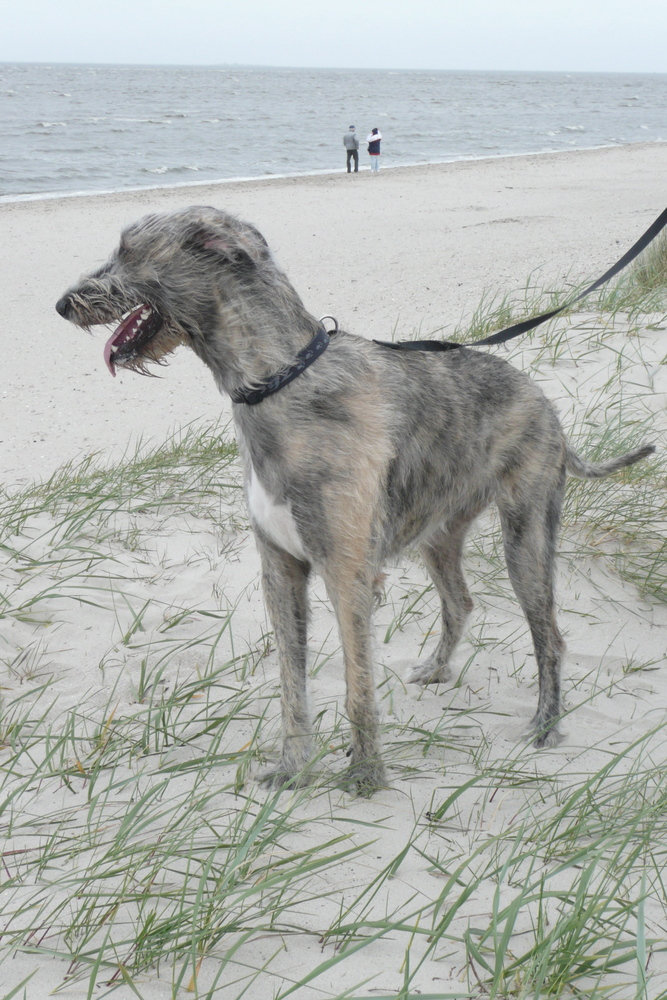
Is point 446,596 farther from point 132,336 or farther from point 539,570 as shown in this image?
point 132,336

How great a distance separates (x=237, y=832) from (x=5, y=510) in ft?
9.19

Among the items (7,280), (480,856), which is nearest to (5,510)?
(480,856)

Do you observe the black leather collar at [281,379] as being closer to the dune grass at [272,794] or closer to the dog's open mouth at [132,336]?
the dog's open mouth at [132,336]

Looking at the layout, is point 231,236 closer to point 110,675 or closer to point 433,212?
point 110,675

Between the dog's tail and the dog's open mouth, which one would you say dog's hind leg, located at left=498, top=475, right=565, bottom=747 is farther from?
the dog's open mouth

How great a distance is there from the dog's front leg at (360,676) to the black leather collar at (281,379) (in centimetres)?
61

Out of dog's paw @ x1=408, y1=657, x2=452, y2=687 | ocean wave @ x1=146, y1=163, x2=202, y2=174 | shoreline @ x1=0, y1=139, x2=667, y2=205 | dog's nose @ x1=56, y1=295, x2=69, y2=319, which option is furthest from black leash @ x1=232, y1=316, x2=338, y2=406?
ocean wave @ x1=146, y1=163, x2=202, y2=174

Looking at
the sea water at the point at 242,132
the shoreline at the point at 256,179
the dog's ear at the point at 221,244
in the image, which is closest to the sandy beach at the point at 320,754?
the dog's ear at the point at 221,244

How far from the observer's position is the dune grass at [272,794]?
2.02m

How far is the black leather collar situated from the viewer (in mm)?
2629

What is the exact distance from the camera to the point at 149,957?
2008 mm

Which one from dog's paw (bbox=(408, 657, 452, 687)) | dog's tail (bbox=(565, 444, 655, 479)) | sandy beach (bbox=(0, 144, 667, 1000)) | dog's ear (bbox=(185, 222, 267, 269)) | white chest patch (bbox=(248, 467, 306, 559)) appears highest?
dog's ear (bbox=(185, 222, 267, 269))

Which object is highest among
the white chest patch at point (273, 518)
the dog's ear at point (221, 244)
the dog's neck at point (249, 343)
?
the dog's ear at point (221, 244)

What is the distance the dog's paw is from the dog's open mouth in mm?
1794
